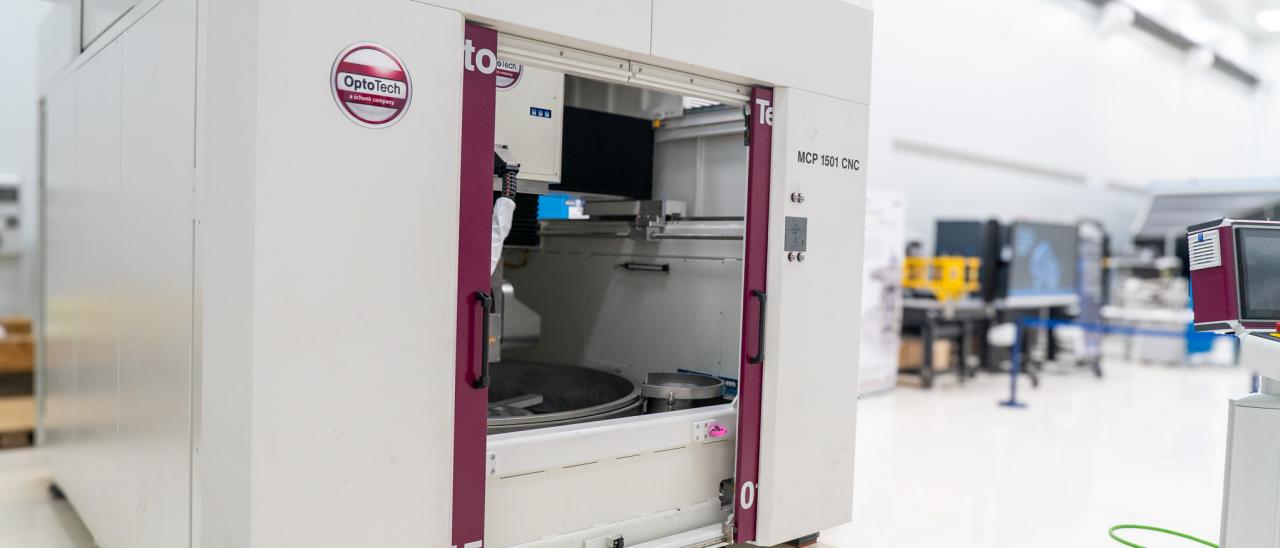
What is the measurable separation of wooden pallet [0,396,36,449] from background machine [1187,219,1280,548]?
5.47 metres

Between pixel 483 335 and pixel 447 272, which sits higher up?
pixel 447 272

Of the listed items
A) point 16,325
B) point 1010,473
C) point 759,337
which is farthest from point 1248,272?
point 16,325

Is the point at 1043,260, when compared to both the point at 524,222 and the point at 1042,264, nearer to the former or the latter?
the point at 1042,264

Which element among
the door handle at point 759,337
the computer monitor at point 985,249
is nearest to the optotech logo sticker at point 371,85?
the door handle at point 759,337

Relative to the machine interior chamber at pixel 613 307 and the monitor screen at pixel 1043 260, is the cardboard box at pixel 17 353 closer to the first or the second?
the machine interior chamber at pixel 613 307

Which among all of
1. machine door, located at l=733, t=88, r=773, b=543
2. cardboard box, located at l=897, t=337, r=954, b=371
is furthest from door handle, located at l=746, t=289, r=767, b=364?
cardboard box, located at l=897, t=337, r=954, b=371

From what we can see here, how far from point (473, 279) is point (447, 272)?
0.28 feet

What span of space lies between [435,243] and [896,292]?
17.4 ft

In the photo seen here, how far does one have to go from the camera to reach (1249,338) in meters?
2.18

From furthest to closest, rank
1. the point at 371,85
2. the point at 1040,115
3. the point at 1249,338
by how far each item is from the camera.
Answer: the point at 1040,115 → the point at 1249,338 → the point at 371,85

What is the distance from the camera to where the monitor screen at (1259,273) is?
2.24 m

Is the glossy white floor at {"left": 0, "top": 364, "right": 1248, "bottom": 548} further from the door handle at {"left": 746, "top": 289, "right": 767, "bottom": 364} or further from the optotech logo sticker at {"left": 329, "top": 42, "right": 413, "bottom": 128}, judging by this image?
the optotech logo sticker at {"left": 329, "top": 42, "right": 413, "bottom": 128}

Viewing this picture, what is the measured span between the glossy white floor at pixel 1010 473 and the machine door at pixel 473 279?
1.70m

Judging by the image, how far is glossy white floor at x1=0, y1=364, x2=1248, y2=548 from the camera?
342 cm
